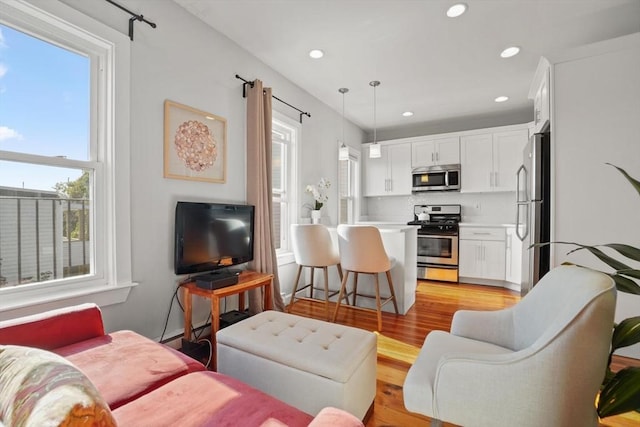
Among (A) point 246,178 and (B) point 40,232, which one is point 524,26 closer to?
(A) point 246,178

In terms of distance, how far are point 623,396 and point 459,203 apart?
4.61 m

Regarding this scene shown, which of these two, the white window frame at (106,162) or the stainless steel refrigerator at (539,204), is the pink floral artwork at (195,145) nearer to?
the white window frame at (106,162)

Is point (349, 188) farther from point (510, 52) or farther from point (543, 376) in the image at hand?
point (543, 376)

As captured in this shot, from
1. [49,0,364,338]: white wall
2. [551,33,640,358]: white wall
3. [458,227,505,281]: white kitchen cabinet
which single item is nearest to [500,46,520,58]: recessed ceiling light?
[551,33,640,358]: white wall

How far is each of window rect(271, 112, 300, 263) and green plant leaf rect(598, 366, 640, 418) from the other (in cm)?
293

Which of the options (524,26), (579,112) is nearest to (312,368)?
(579,112)

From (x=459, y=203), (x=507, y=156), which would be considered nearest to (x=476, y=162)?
(x=507, y=156)

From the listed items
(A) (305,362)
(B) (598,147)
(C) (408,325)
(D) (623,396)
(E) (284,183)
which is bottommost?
(C) (408,325)

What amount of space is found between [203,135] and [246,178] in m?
0.57

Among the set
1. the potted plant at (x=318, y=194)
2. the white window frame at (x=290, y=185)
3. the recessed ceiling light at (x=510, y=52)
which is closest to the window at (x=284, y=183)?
the white window frame at (x=290, y=185)

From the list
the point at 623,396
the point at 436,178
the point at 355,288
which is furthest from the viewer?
the point at 436,178

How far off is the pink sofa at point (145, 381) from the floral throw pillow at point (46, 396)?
13 mm

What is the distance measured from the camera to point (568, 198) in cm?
238

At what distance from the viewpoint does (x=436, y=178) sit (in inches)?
197
